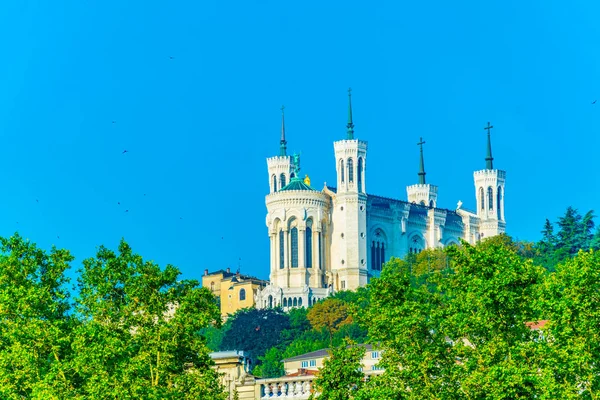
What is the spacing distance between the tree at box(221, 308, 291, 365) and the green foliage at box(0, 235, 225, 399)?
79472mm

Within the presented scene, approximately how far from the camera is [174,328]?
156 feet

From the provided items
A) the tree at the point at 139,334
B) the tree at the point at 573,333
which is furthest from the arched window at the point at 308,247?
the tree at the point at 573,333

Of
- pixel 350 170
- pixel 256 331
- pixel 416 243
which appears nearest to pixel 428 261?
pixel 350 170

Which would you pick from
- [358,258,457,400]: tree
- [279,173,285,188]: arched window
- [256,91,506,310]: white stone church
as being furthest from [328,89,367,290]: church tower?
[358,258,457,400]: tree

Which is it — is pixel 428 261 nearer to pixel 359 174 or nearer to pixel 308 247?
pixel 308 247

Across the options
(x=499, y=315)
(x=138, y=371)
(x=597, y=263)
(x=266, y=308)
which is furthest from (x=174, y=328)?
(x=266, y=308)

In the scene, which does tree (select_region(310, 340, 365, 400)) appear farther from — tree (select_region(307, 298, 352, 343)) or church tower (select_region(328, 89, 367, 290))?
church tower (select_region(328, 89, 367, 290))

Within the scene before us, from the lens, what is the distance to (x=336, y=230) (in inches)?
6289

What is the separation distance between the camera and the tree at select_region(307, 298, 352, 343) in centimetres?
13625

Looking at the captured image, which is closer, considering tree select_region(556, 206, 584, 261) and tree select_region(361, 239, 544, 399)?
tree select_region(361, 239, 544, 399)

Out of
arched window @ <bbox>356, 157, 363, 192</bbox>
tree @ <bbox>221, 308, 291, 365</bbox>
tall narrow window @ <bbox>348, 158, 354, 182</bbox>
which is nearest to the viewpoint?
tree @ <bbox>221, 308, 291, 365</bbox>

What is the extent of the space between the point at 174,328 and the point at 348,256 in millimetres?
110457

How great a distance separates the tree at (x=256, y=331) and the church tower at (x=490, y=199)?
128 ft

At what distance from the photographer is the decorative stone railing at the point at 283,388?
4541cm
